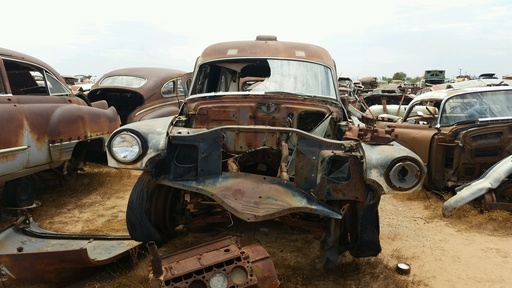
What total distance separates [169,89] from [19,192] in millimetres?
4484

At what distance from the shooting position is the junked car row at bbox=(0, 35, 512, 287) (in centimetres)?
297

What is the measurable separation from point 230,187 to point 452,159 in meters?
3.82

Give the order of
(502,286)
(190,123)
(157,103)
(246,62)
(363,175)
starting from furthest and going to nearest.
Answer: (157,103) → (246,62) → (190,123) → (502,286) → (363,175)

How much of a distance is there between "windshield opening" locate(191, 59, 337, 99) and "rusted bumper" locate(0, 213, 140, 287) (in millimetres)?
2022

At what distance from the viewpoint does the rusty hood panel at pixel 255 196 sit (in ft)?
9.34

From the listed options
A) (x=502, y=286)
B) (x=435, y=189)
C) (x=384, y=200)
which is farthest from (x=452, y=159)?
(x=502, y=286)

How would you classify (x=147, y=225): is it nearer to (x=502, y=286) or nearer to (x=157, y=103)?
(x=502, y=286)

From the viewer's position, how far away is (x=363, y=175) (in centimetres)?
302

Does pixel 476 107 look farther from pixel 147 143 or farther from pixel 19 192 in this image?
pixel 19 192

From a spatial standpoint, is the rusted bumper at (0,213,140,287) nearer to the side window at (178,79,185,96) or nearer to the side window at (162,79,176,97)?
the side window at (162,79,176,97)

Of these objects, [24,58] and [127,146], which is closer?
[127,146]

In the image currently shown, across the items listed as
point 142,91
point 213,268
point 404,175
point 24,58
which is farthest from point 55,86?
point 404,175

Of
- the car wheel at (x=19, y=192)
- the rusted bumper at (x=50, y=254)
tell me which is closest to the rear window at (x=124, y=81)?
the car wheel at (x=19, y=192)

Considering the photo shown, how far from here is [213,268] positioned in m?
2.43
